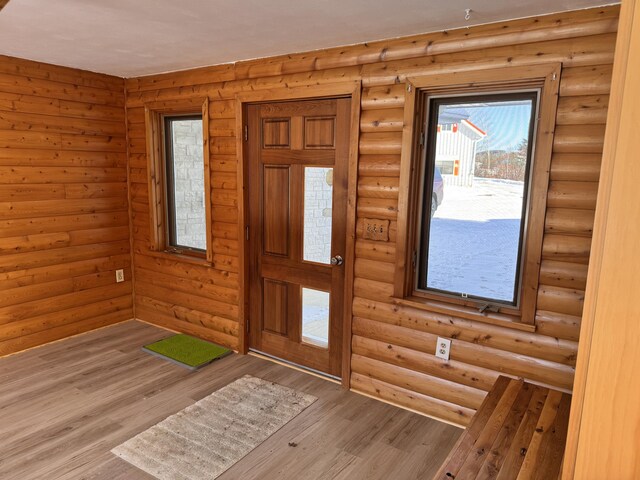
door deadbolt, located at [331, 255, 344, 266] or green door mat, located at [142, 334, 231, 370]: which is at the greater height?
door deadbolt, located at [331, 255, 344, 266]

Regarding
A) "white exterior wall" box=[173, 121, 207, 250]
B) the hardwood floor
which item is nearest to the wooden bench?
the hardwood floor

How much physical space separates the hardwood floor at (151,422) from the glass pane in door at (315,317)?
0.30 metres

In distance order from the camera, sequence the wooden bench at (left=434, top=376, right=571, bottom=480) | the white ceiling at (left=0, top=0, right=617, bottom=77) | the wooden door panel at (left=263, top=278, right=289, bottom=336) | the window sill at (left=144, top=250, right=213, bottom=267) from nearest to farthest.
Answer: the wooden bench at (left=434, top=376, right=571, bottom=480) → the white ceiling at (left=0, top=0, right=617, bottom=77) → the wooden door panel at (left=263, top=278, right=289, bottom=336) → the window sill at (left=144, top=250, right=213, bottom=267)

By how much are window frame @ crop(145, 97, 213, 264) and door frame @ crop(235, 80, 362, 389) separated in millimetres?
Result: 452

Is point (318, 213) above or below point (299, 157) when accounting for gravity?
below

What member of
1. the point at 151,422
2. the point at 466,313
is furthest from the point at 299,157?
the point at 151,422

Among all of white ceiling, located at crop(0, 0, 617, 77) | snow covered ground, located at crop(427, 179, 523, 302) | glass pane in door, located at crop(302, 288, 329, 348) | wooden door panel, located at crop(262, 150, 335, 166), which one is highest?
white ceiling, located at crop(0, 0, 617, 77)

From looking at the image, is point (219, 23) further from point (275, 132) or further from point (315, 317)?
point (315, 317)

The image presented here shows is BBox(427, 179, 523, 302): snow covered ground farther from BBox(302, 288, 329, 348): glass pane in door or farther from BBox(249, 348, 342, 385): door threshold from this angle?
BBox(249, 348, 342, 385): door threshold

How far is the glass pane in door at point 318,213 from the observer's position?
324cm

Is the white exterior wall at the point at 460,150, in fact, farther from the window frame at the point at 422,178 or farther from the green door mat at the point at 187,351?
the green door mat at the point at 187,351

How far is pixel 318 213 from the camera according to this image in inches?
130

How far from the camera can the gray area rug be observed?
2.40 metres

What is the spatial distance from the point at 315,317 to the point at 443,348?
1067 millimetres
